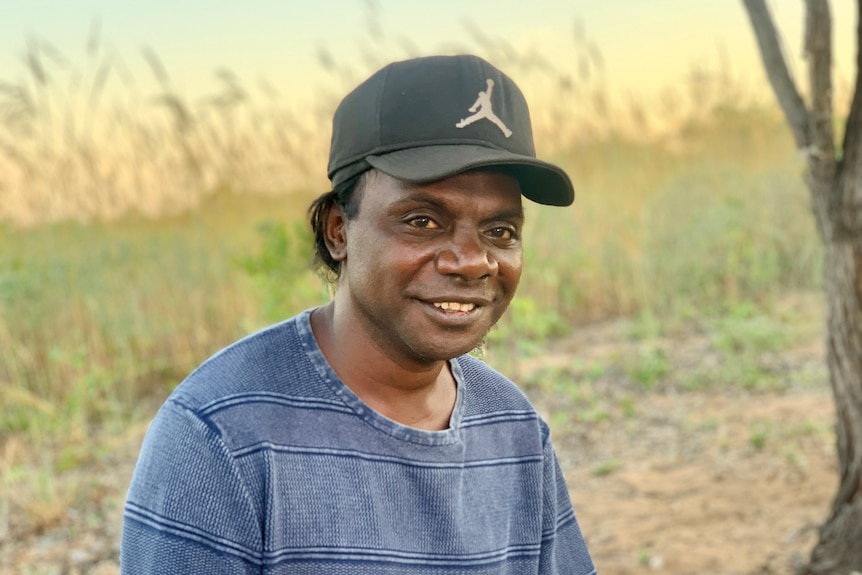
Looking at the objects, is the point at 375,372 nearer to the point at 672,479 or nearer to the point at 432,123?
the point at 432,123

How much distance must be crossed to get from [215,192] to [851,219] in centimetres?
536

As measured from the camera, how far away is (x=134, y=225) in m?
7.31

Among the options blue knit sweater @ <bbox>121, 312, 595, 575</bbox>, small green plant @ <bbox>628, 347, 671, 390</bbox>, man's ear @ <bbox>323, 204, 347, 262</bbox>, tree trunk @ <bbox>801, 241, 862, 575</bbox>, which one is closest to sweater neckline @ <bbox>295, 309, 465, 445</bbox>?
blue knit sweater @ <bbox>121, 312, 595, 575</bbox>

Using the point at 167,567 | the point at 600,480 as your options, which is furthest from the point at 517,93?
the point at 600,480

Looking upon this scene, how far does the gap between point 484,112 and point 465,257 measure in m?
0.25

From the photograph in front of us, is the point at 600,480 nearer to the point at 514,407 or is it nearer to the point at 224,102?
the point at 514,407

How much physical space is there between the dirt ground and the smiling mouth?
237 centimetres

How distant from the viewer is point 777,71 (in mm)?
3346

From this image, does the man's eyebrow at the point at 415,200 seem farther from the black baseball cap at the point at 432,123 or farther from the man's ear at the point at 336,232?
the man's ear at the point at 336,232

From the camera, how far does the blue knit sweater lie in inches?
59.0

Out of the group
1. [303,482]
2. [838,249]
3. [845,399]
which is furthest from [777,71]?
[303,482]

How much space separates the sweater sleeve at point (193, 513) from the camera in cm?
148

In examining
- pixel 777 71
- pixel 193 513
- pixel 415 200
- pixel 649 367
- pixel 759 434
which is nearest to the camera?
pixel 193 513

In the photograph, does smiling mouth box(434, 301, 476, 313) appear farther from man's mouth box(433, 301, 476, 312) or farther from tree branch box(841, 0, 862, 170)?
tree branch box(841, 0, 862, 170)
